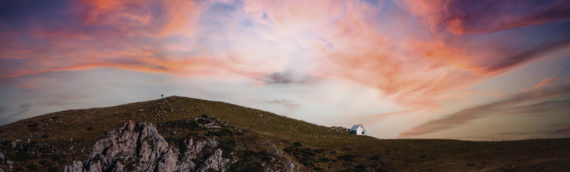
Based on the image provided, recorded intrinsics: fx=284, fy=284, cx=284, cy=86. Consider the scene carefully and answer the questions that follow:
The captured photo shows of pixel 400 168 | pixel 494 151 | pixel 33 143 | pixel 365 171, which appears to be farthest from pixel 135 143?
pixel 494 151

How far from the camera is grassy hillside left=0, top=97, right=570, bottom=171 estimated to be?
173 feet

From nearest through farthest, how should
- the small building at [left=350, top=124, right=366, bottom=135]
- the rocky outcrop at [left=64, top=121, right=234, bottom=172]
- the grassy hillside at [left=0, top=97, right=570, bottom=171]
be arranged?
the rocky outcrop at [left=64, top=121, right=234, bottom=172] → the grassy hillside at [left=0, top=97, right=570, bottom=171] → the small building at [left=350, top=124, right=366, bottom=135]

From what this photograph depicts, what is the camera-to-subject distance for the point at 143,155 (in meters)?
52.5

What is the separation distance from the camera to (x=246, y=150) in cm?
6178

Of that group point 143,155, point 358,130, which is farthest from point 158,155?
point 358,130

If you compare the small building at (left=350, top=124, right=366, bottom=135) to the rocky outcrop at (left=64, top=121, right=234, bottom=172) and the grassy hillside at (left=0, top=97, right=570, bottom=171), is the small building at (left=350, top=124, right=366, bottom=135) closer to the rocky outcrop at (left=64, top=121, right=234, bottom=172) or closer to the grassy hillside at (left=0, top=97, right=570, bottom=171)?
the grassy hillside at (left=0, top=97, right=570, bottom=171)

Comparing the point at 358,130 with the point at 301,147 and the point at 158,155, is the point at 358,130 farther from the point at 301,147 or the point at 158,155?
the point at 158,155

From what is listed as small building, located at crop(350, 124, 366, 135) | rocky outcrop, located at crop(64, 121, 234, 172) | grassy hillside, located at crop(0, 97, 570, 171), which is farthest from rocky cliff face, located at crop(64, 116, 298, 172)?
small building, located at crop(350, 124, 366, 135)

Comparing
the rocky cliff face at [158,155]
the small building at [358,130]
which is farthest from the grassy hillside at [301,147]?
the small building at [358,130]

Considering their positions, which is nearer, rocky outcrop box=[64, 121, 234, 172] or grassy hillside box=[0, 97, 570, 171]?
rocky outcrop box=[64, 121, 234, 172]

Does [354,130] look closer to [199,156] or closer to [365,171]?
[365,171]

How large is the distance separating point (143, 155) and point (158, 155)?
100 inches

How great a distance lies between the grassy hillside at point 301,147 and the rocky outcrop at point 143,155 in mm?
4610

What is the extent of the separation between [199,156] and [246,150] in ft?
32.7
